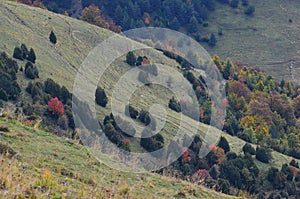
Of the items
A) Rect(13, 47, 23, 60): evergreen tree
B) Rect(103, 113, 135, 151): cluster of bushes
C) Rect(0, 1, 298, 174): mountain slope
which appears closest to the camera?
Rect(103, 113, 135, 151): cluster of bushes

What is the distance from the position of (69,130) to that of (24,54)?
33.6ft

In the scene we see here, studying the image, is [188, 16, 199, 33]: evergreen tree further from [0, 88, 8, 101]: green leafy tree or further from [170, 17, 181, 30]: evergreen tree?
[0, 88, 8, 101]: green leafy tree

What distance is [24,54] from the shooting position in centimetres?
4319

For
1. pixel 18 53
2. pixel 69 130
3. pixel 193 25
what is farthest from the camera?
pixel 193 25

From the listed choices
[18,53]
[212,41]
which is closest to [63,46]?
[18,53]

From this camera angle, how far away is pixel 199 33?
16175 cm

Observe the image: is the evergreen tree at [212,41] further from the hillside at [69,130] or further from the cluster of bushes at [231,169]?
the cluster of bushes at [231,169]

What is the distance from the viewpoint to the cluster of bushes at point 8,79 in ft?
113

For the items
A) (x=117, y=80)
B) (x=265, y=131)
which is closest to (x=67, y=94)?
(x=117, y=80)

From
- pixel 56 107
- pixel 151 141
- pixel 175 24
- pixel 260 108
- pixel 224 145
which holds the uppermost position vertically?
pixel 175 24

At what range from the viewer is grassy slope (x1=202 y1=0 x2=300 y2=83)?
13700 cm

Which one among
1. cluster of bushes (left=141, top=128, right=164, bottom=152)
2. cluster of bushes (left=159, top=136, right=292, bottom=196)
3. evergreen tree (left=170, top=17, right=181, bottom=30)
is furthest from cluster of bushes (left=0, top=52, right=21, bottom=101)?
evergreen tree (left=170, top=17, right=181, bottom=30)

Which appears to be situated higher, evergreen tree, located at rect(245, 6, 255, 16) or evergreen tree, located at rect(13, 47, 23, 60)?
evergreen tree, located at rect(245, 6, 255, 16)

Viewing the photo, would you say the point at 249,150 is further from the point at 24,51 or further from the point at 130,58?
the point at 130,58
